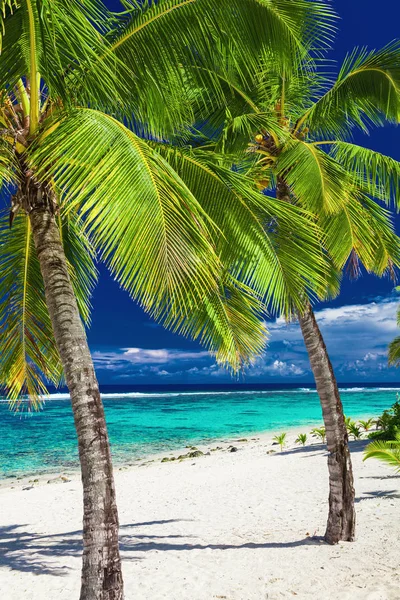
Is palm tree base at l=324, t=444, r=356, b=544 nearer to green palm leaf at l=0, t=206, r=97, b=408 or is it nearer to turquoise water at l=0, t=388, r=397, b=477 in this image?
green palm leaf at l=0, t=206, r=97, b=408

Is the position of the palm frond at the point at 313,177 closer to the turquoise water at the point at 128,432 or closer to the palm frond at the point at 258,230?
the palm frond at the point at 258,230

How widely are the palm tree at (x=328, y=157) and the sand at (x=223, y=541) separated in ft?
2.88

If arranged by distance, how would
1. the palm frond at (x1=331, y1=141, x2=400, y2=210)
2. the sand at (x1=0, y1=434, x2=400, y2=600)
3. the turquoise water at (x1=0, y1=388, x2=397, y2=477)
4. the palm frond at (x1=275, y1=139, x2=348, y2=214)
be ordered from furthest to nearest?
1. the turquoise water at (x1=0, y1=388, x2=397, y2=477)
2. the palm frond at (x1=331, y1=141, x2=400, y2=210)
3. the palm frond at (x1=275, y1=139, x2=348, y2=214)
4. the sand at (x1=0, y1=434, x2=400, y2=600)

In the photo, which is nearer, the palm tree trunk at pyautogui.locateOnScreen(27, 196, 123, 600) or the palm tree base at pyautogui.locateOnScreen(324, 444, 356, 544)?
the palm tree trunk at pyautogui.locateOnScreen(27, 196, 123, 600)

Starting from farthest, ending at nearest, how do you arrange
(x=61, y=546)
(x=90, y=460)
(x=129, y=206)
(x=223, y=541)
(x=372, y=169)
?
(x=61, y=546), (x=223, y=541), (x=372, y=169), (x=90, y=460), (x=129, y=206)

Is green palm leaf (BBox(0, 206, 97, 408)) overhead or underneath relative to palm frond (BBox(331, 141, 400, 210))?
underneath

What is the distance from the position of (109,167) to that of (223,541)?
6.35 metres

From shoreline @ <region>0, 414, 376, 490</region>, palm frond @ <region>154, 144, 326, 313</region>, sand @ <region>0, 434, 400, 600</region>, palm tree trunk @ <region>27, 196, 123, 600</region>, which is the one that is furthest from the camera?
shoreline @ <region>0, 414, 376, 490</region>

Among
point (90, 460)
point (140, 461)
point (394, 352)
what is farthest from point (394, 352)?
point (90, 460)

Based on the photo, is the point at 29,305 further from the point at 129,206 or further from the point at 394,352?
the point at 394,352

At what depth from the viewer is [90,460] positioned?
421 centimetres

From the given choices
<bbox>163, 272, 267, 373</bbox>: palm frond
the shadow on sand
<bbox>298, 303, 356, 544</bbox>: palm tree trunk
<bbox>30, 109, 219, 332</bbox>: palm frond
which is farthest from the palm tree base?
<bbox>30, 109, 219, 332</bbox>: palm frond

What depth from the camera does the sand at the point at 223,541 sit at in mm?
6012

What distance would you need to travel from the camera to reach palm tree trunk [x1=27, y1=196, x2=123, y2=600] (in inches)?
164
